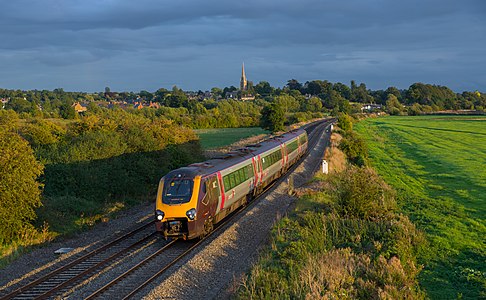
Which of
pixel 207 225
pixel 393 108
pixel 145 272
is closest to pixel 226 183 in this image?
pixel 207 225

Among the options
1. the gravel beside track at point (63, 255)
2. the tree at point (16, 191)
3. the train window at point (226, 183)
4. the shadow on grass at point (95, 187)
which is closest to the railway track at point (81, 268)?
the gravel beside track at point (63, 255)

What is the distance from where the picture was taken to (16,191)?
17156 millimetres

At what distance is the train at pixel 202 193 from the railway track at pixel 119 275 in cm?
79

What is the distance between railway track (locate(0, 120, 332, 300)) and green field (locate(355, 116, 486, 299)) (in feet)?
25.6

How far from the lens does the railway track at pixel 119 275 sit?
40.6 feet

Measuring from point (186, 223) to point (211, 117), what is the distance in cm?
9240

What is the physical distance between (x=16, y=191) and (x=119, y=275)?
6487 millimetres

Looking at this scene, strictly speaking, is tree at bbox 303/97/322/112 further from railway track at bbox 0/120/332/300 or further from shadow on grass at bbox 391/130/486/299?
railway track at bbox 0/120/332/300

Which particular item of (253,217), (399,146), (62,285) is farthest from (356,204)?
(399,146)

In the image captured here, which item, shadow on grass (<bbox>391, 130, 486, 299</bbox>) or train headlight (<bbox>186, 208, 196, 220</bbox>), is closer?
shadow on grass (<bbox>391, 130, 486, 299</bbox>)

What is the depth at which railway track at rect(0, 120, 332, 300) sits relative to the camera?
40.6ft

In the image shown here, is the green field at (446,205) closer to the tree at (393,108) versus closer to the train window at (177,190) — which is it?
the train window at (177,190)

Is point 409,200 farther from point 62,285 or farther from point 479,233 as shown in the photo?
point 62,285

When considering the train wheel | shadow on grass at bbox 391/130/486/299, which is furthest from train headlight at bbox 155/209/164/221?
shadow on grass at bbox 391/130/486/299
